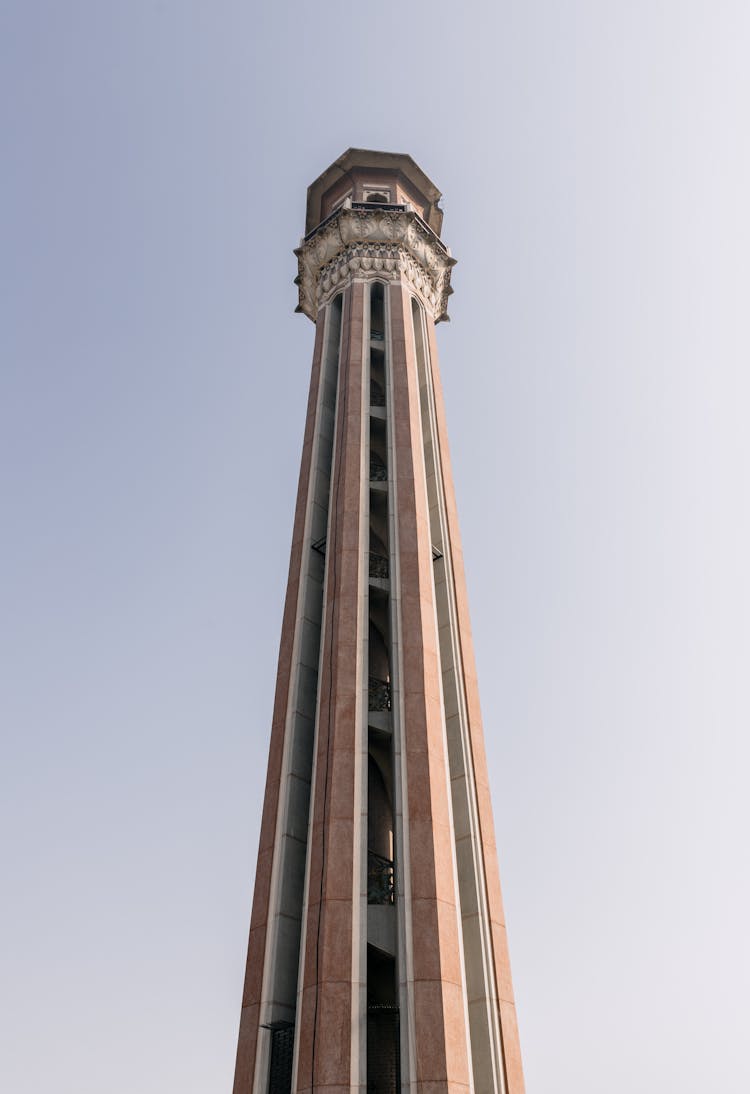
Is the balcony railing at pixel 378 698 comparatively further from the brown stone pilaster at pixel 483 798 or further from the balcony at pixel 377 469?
the balcony at pixel 377 469

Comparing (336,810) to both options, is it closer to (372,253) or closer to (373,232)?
(372,253)

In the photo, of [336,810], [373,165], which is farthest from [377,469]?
[373,165]

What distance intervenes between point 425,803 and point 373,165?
35.2 metres

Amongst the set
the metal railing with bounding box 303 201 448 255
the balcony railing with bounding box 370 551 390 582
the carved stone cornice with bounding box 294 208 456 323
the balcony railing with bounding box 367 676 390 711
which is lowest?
the balcony railing with bounding box 367 676 390 711

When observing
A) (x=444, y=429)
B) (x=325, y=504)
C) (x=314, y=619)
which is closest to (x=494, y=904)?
(x=314, y=619)

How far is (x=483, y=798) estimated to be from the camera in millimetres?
25516

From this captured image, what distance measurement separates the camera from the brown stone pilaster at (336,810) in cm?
1884

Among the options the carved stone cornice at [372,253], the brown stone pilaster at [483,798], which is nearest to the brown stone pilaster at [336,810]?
the brown stone pilaster at [483,798]

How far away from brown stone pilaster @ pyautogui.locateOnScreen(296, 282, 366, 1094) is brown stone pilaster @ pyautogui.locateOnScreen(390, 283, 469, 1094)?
57.0 inches

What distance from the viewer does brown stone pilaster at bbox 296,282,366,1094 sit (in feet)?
61.8

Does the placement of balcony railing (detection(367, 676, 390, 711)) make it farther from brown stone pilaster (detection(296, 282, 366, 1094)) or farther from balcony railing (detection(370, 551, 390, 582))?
balcony railing (detection(370, 551, 390, 582))

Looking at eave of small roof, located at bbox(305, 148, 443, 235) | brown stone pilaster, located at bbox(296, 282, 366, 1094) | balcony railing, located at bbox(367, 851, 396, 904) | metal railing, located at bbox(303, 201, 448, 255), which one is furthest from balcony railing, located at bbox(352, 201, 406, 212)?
balcony railing, located at bbox(367, 851, 396, 904)

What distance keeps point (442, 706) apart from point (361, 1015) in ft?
30.0

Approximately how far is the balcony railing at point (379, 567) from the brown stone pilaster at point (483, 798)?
9.42 ft
